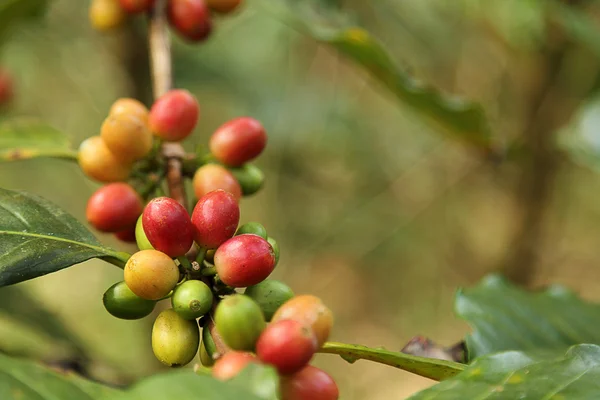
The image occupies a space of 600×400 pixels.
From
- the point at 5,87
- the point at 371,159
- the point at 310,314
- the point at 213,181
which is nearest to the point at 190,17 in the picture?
the point at 213,181

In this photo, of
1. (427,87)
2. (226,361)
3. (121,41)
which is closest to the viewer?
(226,361)

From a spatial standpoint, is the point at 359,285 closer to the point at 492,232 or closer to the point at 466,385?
the point at 492,232

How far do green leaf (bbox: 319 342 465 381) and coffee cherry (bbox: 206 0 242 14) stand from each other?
0.89 metres

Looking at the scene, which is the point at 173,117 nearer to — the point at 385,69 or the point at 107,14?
the point at 107,14

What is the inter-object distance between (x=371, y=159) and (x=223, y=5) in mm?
2073

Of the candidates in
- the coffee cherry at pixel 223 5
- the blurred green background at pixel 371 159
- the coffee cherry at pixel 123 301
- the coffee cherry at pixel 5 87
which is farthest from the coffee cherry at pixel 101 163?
the coffee cherry at pixel 5 87

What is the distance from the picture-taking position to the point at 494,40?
3.13 m

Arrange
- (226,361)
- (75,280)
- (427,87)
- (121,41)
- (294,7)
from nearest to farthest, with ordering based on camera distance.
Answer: (226,361) → (427,87) → (294,7) → (121,41) → (75,280)

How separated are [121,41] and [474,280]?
7.93 feet

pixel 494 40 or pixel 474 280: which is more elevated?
pixel 494 40

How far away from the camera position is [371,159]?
11.1 ft

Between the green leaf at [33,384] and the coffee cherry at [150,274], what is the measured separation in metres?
0.17

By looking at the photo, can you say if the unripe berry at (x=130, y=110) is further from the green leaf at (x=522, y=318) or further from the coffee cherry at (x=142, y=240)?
the green leaf at (x=522, y=318)

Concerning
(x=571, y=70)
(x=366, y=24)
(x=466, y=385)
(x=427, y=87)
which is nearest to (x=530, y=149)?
(x=571, y=70)
